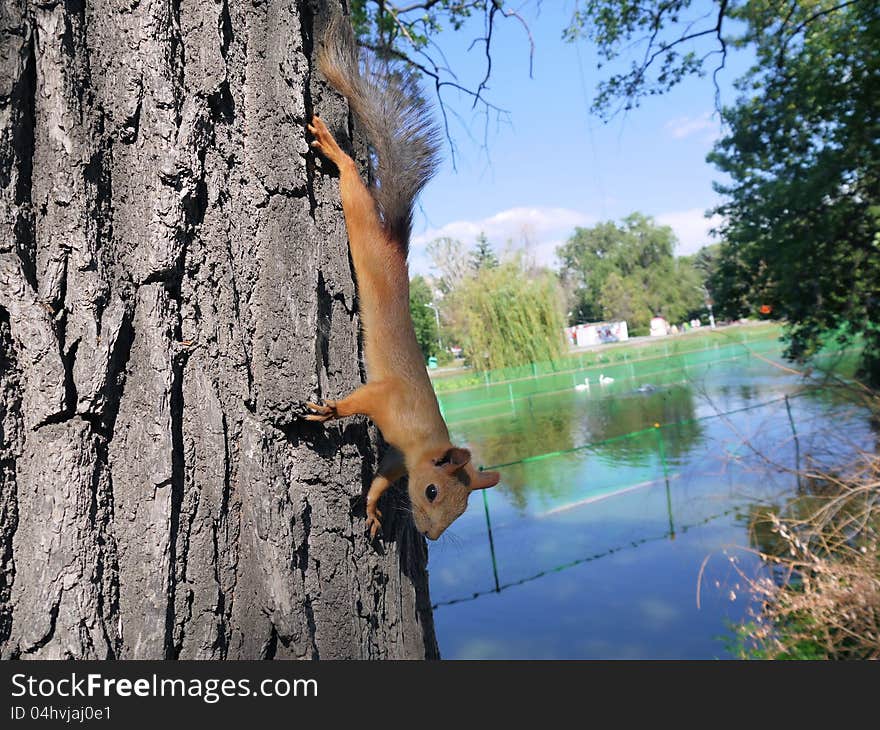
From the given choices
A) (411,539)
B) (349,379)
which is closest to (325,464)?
(349,379)

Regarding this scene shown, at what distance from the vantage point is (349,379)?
0.90 meters

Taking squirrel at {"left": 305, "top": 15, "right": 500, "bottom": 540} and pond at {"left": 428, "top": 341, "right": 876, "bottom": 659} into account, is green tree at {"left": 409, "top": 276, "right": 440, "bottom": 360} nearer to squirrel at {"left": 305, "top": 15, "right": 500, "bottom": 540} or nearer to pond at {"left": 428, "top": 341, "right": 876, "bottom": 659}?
pond at {"left": 428, "top": 341, "right": 876, "bottom": 659}

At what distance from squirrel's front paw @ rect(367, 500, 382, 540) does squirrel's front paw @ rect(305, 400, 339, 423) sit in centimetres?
14

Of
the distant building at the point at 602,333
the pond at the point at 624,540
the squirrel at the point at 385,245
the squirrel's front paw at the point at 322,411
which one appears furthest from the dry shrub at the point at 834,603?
the distant building at the point at 602,333

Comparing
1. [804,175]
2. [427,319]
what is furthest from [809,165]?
[427,319]

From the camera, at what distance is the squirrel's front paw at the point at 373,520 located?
889mm

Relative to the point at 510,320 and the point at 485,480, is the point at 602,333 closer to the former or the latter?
the point at 510,320

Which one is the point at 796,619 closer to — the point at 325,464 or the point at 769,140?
the point at 325,464

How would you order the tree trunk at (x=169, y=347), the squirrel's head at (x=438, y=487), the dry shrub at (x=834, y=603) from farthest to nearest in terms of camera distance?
the dry shrub at (x=834, y=603), the squirrel's head at (x=438, y=487), the tree trunk at (x=169, y=347)

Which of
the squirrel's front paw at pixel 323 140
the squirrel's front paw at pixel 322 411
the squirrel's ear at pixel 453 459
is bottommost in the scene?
the squirrel's ear at pixel 453 459

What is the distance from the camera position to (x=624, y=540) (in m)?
4.44

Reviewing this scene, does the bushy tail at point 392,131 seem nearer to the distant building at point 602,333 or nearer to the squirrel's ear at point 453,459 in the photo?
the squirrel's ear at point 453,459

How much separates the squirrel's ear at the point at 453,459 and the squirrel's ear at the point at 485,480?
0.23 ft

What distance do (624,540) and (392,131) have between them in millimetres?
3934
